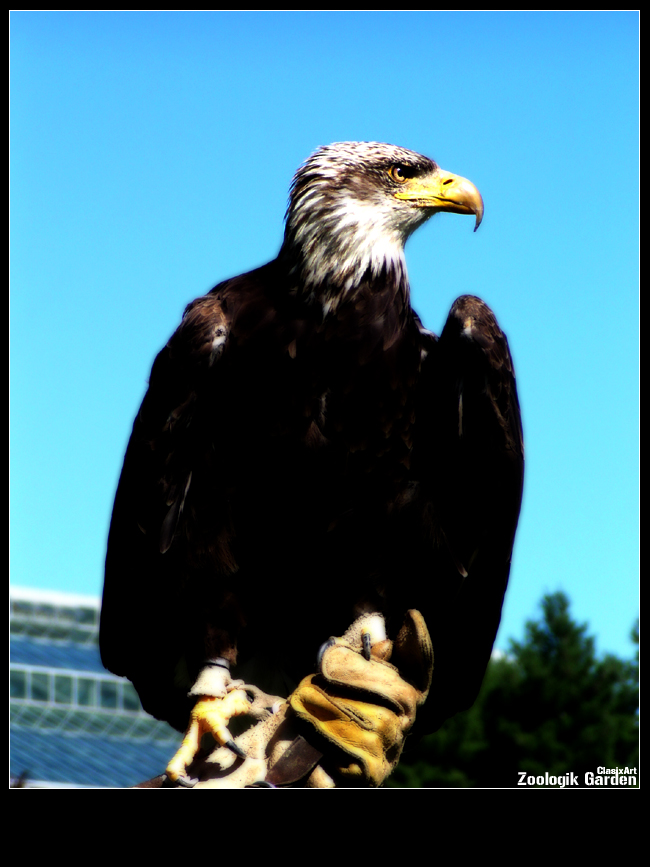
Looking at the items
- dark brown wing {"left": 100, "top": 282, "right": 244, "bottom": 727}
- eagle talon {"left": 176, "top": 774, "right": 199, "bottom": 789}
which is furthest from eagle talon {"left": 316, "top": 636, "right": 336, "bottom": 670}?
eagle talon {"left": 176, "top": 774, "right": 199, "bottom": 789}

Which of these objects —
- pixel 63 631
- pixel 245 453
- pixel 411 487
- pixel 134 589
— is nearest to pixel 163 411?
pixel 245 453

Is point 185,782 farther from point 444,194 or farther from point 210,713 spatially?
point 444,194

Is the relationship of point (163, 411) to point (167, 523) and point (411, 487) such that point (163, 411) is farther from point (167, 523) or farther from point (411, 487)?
point (411, 487)

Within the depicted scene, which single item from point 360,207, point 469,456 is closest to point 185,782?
point 469,456

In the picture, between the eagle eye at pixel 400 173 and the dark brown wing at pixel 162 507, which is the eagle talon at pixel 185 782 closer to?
the dark brown wing at pixel 162 507

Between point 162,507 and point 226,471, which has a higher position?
point 226,471

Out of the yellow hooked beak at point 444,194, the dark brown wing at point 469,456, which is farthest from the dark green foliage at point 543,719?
the yellow hooked beak at point 444,194

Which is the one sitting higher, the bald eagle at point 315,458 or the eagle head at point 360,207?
the eagle head at point 360,207
